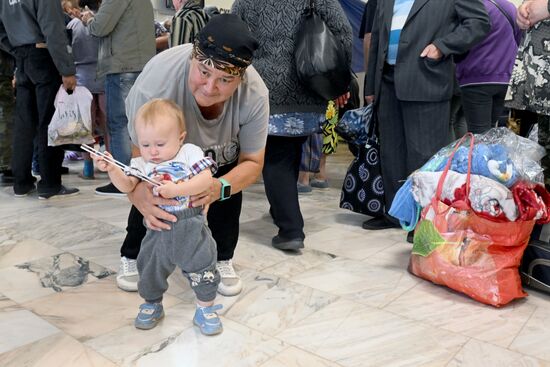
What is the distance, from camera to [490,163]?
1646 mm

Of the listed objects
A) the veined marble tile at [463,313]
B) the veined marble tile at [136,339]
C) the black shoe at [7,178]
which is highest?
the veined marble tile at [463,313]

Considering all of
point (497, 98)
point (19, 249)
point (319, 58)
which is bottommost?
point (19, 249)

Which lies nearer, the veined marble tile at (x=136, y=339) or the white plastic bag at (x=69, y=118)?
the veined marble tile at (x=136, y=339)

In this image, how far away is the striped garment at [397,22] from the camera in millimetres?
2138

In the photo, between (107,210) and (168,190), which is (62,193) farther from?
(168,190)

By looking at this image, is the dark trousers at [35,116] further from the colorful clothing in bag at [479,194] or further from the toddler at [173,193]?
the colorful clothing in bag at [479,194]

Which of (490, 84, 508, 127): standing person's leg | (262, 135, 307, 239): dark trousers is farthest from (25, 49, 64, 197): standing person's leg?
(490, 84, 508, 127): standing person's leg

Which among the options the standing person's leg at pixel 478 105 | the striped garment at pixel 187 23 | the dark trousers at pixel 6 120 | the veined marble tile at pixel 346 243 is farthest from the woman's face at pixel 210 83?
the dark trousers at pixel 6 120

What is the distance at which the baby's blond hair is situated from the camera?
1.23 metres

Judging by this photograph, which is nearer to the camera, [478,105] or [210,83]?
[210,83]

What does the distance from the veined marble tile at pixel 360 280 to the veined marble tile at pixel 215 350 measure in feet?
1.31

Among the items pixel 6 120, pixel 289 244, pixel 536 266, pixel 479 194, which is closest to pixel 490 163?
pixel 479 194

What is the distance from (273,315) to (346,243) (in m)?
0.78

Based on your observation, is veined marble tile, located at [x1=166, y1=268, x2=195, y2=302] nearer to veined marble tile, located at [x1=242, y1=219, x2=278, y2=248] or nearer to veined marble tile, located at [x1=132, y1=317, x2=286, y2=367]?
veined marble tile, located at [x1=132, y1=317, x2=286, y2=367]
